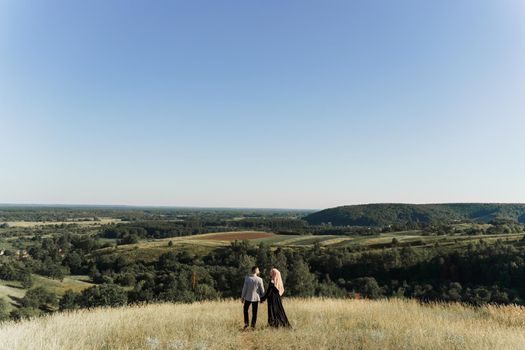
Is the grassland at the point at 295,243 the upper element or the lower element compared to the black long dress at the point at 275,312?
lower

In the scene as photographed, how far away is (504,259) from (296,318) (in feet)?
293

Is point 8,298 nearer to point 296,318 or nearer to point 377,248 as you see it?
point 296,318

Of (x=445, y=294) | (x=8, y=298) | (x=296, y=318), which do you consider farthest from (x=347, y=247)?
(x=296, y=318)

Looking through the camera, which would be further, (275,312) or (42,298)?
(42,298)

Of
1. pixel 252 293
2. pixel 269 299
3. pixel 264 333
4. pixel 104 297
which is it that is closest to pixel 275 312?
pixel 269 299

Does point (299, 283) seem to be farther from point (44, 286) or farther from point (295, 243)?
point (295, 243)

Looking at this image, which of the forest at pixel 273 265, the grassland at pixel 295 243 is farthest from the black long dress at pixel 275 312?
the grassland at pixel 295 243

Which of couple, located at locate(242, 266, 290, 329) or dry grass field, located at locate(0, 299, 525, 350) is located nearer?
dry grass field, located at locate(0, 299, 525, 350)

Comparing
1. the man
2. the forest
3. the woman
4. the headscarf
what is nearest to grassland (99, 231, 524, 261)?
the forest

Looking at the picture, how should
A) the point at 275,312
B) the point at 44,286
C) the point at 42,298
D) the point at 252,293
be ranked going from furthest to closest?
the point at 44,286
the point at 42,298
the point at 252,293
the point at 275,312

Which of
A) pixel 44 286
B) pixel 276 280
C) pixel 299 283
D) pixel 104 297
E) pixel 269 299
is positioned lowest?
pixel 44 286

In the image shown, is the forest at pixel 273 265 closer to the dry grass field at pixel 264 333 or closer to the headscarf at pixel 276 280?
the dry grass field at pixel 264 333

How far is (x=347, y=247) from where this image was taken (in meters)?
117

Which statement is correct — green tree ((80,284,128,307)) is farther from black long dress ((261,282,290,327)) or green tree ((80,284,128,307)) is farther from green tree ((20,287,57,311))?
black long dress ((261,282,290,327))
